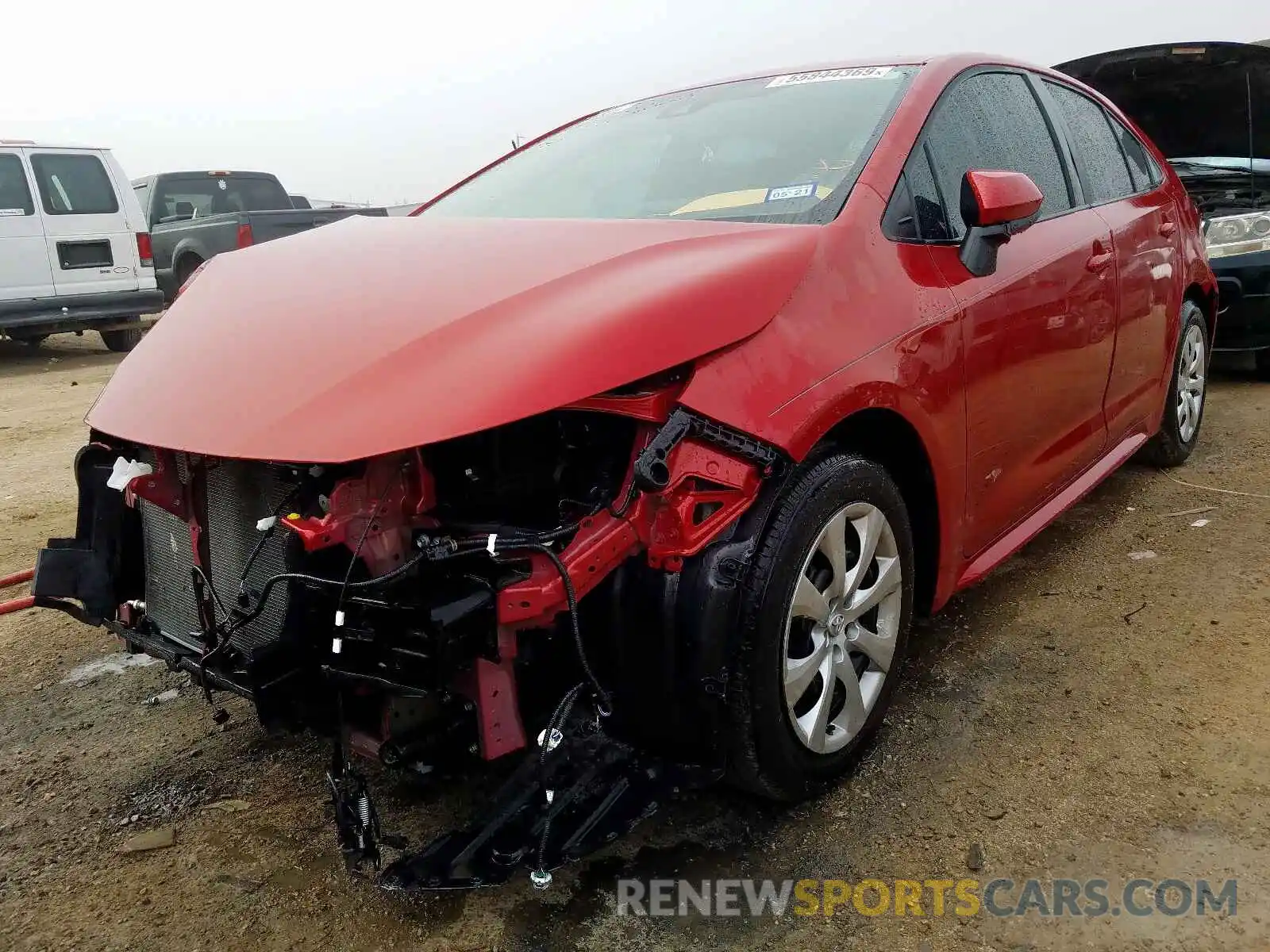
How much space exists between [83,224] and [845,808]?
32.9ft

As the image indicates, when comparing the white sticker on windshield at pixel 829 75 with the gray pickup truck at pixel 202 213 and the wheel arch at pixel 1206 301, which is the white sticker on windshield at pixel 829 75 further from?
the gray pickup truck at pixel 202 213

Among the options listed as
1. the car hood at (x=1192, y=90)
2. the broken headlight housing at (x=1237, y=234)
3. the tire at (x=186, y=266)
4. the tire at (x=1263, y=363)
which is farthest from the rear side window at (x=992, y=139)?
the tire at (x=186, y=266)

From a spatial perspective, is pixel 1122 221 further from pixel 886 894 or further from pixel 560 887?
pixel 560 887

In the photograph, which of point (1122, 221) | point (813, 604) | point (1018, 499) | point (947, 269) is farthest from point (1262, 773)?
point (1122, 221)

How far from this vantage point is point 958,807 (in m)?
2.22

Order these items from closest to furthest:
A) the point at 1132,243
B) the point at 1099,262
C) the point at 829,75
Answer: the point at 829,75, the point at 1099,262, the point at 1132,243

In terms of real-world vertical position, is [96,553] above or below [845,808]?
above

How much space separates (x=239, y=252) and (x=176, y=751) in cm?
136

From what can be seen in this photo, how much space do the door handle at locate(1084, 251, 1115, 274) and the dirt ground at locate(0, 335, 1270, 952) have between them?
3.50 feet

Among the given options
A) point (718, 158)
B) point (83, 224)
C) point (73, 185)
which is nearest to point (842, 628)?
point (718, 158)

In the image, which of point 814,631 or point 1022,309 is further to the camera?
point 1022,309

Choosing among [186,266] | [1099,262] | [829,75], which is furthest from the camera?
[186,266]

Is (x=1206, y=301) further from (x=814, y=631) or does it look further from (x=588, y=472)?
(x=588, y=472)

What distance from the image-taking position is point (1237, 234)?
5.83m
